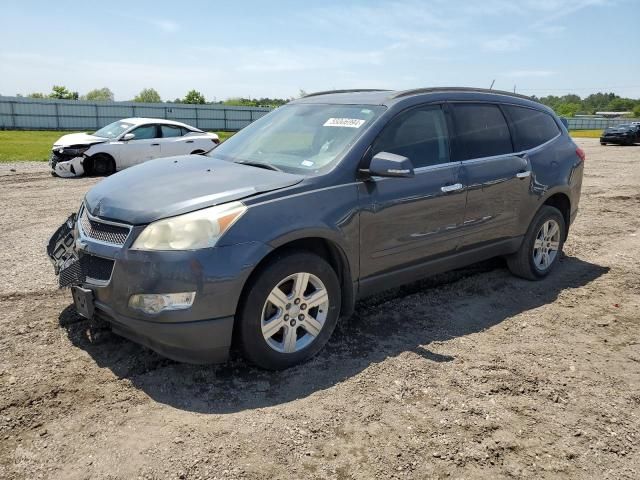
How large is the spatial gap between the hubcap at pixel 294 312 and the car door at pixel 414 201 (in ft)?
1.50

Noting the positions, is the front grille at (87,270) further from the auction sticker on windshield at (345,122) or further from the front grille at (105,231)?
the auction sticker on windshield at (345,122)

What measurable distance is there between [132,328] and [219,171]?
1.30 m

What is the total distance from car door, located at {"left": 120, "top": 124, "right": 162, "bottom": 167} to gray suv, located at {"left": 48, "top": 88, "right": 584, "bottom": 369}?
9.40 meters

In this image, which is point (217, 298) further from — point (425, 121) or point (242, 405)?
point (425, 121)

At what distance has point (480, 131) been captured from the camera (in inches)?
193

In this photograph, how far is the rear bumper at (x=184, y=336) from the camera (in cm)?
318

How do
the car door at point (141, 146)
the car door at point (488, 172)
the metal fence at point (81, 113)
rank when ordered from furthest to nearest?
the metal fence at point (81, 113)
the car door at point (141, 146)
the car door at point (488, 172)

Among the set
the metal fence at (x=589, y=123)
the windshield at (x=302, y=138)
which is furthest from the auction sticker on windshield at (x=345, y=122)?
the metal fence at (x=589, y=123)

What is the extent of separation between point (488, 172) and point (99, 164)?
1079 centimetres

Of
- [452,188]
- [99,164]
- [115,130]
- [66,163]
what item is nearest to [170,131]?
[115,130]

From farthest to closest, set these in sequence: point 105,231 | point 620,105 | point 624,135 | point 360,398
A: point 620,105
point 624,135
point 105,231
point 360,398

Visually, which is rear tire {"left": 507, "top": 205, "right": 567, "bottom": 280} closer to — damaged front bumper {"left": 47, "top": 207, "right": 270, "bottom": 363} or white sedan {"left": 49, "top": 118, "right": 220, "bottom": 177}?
damaged front bumper {"left": 47, "top": 207, "right": 270, "bottom": 363}

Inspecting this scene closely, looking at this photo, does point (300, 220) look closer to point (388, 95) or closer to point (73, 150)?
point (388, 95)

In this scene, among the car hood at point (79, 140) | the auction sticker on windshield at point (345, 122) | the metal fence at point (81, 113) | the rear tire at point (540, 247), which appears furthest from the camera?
the metal fence at point (81, 113)
